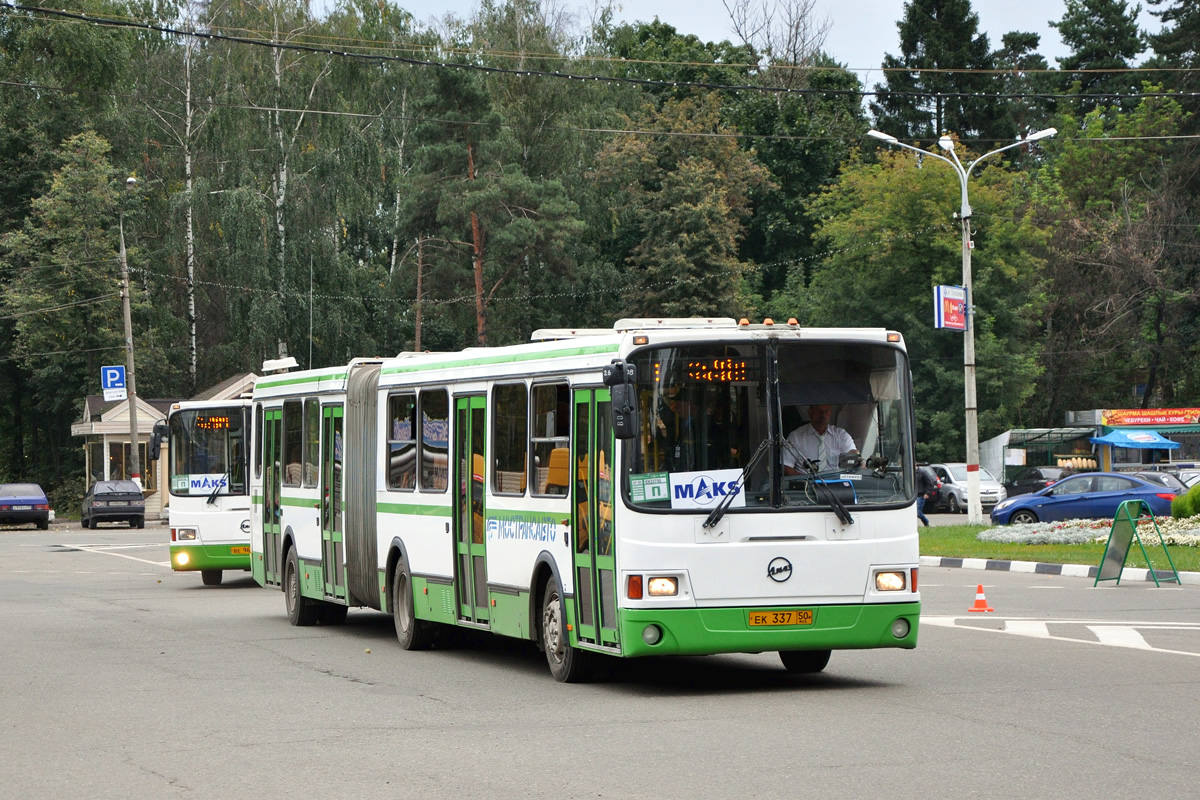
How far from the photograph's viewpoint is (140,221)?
64.2 metres

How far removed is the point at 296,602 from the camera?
1898cm

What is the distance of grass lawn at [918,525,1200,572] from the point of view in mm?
24328

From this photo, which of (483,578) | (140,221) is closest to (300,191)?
(140,221)

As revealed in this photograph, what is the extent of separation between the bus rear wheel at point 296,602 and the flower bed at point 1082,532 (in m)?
14.6

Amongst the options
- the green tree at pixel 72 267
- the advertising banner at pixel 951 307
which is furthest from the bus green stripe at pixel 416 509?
the green tree at pixel 72 267

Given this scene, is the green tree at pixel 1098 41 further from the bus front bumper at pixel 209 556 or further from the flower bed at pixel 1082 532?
the bus front bumper at pixel 209 556

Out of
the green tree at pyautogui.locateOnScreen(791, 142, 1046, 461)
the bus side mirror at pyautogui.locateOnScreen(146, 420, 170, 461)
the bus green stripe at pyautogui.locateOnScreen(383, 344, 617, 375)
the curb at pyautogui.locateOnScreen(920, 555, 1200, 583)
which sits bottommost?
the curb at pyautogui.locateOnScreen(920, 555, 1200, 583)

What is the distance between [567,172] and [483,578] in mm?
55727

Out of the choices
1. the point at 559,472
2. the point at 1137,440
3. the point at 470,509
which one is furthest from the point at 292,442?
the point at 1137,440

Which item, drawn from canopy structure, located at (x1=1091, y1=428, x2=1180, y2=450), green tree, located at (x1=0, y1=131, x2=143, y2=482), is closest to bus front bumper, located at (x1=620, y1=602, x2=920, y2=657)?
green tree, located at (x1=0, y1=131, x2=143, y2=482)

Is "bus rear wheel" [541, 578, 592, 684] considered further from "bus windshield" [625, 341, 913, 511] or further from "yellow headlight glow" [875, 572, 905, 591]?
"yellow headlight glow" [875, 572, 905, 591]

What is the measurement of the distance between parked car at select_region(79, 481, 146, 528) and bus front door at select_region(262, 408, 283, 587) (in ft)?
107

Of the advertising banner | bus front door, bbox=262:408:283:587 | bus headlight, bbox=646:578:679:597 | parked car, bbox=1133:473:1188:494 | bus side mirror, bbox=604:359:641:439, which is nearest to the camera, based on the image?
bus side mirror, bbox=604:359:641:439

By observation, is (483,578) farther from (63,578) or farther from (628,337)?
(63,578)
